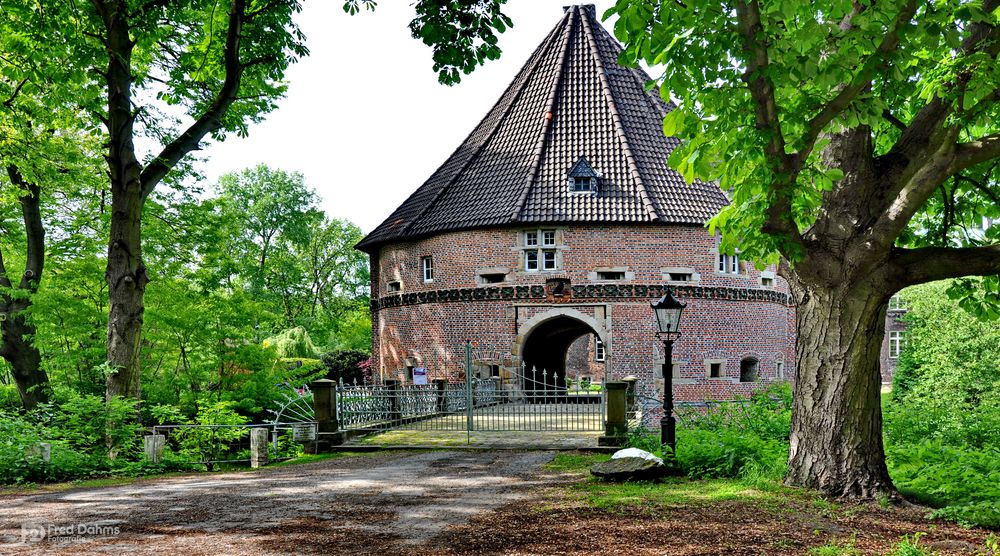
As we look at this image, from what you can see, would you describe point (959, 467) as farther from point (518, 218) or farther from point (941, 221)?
point (518, 218)

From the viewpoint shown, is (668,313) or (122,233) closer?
(668,313)

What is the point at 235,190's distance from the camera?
44812 millimetres

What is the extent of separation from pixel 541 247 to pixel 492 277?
71.7 inches

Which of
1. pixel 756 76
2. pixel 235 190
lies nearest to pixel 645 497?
pixel 756 76

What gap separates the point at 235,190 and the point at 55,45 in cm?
3458

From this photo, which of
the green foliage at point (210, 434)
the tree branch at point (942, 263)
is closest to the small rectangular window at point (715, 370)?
the green foliage at point (210, 434)

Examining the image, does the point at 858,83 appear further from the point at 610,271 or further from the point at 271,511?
the point at 610,271

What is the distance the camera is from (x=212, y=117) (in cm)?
1265

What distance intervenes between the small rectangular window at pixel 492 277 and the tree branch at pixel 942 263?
1558 centimetres

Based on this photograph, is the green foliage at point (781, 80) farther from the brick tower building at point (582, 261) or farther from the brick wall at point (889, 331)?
the brick wall at point (889, 331)

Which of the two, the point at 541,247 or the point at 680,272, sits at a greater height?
the point at 541,247

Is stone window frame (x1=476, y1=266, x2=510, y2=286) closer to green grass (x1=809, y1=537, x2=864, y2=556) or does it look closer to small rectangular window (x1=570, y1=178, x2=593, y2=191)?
small rectangular window (x1=570, y1=178, x2=593, y2=191)

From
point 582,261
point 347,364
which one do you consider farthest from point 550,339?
point 347,364

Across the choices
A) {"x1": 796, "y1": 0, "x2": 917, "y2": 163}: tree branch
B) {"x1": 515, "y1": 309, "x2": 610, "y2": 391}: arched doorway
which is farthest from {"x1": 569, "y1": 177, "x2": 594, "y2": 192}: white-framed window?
{"x1": 796, "y1": 0, "x2": 917, "y2": 163}: tree branch
